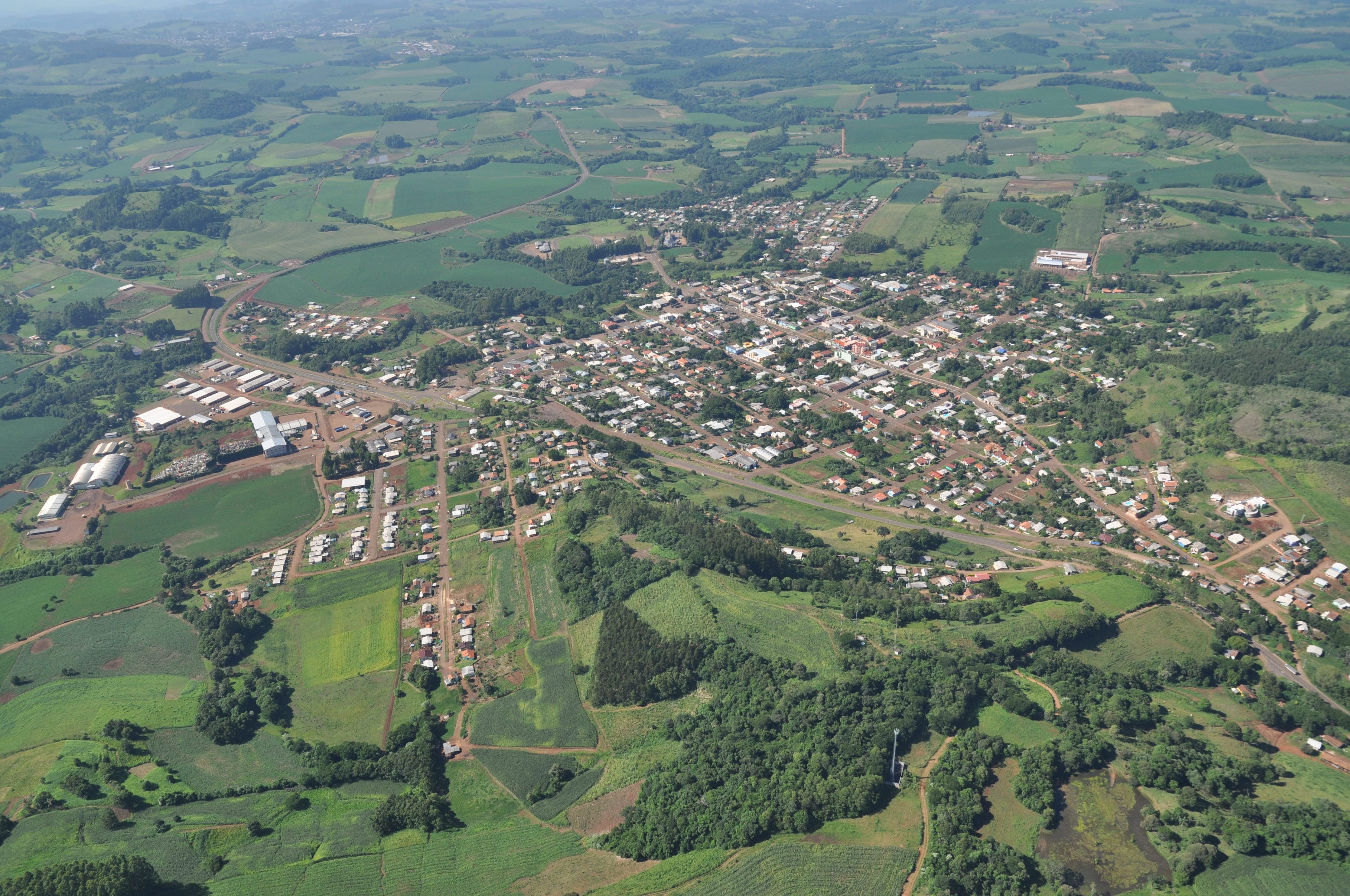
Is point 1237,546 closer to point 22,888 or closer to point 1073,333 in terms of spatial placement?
point 1073,333

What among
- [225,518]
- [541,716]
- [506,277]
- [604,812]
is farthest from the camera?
[506,277]

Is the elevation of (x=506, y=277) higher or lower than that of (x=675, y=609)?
higher

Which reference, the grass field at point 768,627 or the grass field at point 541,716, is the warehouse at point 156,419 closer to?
the grass field at point 541,716

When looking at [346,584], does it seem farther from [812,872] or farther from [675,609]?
[812,872]

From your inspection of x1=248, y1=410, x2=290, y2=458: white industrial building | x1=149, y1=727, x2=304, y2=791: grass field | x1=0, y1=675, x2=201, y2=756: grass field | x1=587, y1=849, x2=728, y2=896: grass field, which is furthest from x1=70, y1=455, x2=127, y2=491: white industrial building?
x1=587, y1=849, x2=728, y2=896: grass field

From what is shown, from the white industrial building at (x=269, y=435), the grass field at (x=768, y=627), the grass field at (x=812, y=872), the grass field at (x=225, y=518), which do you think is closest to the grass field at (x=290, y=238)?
the white industrial building at (x=269, y=435)

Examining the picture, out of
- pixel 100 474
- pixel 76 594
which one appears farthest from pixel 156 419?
pixel 76 594

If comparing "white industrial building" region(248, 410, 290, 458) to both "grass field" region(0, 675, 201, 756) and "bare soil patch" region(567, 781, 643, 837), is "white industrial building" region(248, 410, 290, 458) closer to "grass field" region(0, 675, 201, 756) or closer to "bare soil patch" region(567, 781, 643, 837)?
"grass field" region(0, 675, 201, 756)
